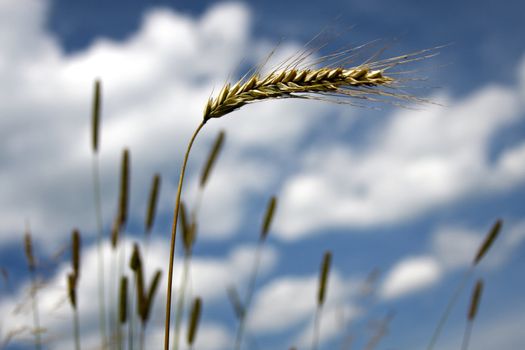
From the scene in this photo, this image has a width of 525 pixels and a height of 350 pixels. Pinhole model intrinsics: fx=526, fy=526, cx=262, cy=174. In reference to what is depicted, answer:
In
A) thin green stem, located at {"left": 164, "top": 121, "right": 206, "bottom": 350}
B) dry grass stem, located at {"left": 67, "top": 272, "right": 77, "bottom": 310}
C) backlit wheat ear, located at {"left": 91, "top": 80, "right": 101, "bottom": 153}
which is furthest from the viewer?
backlit wheat ear, located at {"left": 91, "top": 80, "right": 101, "bottom": 153}

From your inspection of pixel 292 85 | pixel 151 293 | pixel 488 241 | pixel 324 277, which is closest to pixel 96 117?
pixel 151 293

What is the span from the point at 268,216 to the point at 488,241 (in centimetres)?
183

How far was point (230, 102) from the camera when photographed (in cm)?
190

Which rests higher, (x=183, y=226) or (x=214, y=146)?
(x=214, y=146)

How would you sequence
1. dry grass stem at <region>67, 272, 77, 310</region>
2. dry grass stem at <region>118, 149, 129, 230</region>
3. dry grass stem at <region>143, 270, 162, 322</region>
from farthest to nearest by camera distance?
dry grass stem at <region>118, 149, 129, 230</region> < dry grass stem at <region>67, 272, 77, 310</region> < dry grass stem at <region>143, 270, 162, 322</region>

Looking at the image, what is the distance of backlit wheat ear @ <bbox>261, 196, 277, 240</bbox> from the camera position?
151 inches

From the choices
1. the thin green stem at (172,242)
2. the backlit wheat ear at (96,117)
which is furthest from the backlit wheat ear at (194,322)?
the thin green stem at (172,242)

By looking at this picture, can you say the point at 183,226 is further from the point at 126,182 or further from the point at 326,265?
the point at 326,265

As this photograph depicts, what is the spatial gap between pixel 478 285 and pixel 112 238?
9.57 ft

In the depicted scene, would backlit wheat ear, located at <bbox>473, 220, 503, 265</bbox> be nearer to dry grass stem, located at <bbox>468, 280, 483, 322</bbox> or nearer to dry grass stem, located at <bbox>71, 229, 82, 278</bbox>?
dry grass stem, located at <bbox>468, 280, 483, 322</bbox>

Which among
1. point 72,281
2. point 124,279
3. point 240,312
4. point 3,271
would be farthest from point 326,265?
point 3,271

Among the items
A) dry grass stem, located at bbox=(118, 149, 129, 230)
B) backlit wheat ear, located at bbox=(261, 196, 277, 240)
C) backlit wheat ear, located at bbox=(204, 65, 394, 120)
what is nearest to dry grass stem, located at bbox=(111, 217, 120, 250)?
dry grass stem, located at bbox=(118, 149, 129, 230)

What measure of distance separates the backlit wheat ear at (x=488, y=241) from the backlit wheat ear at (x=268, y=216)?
1713 millimetres

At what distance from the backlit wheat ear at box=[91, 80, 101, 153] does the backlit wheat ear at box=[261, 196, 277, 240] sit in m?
1.46
